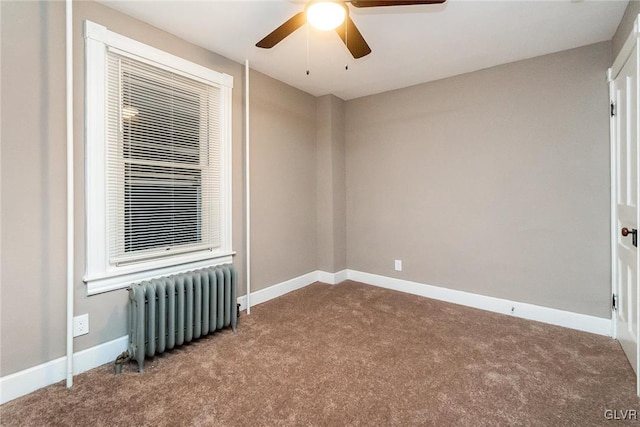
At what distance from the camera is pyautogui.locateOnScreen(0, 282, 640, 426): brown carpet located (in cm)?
161

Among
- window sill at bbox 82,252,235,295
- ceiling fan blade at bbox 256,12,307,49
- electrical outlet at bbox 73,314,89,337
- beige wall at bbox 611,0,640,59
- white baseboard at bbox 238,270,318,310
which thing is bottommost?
white baseboard at bbox 238,270,318,310

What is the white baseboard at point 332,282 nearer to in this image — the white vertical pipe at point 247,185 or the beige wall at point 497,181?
the beige wall at point 497,181

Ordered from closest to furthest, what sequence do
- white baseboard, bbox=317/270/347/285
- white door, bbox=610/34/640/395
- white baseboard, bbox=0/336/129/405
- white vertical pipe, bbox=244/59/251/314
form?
white baseboard, bbox=0/336/129/405
white door, bbox=610/34/640/395
white vertical pipe, bbox=244/59/251/314
white baseboard, bbox=317/270/347/285

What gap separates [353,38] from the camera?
1.87 m

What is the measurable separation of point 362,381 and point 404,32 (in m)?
2.68

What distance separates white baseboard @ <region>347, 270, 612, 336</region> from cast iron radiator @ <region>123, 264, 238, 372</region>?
2037 mm

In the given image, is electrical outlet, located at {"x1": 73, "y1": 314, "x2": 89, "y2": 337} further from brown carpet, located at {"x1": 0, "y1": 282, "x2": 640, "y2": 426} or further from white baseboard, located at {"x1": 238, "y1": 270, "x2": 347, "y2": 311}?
white baseboard, located at {"x1": 238, "y1": 270, "x2": 347, "y2": 311}

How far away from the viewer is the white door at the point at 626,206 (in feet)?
6.50

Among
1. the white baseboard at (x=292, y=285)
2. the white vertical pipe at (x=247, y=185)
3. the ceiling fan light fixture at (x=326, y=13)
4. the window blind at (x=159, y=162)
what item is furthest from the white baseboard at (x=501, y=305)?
the ceiling fan light fixture at (x=326, y=13)

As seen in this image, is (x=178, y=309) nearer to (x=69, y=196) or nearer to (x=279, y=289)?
(x=69, y=196)

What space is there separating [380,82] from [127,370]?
3.66 metres

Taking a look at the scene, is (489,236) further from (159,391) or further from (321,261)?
(159,391)

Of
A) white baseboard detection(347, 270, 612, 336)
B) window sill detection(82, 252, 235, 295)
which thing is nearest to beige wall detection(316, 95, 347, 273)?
white baseboard detection(347, 270, 612, 336)

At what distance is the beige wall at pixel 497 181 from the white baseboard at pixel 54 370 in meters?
2.88
